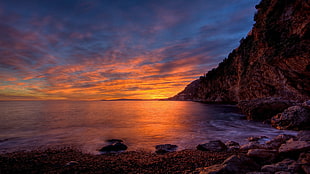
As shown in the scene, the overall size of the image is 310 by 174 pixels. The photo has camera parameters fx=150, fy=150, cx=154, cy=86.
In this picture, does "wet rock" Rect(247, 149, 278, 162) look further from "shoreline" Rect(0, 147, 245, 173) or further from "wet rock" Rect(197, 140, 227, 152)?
"wet rock" Rect(197, 140, 227, 152)

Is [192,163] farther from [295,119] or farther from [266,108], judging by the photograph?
[266,108]

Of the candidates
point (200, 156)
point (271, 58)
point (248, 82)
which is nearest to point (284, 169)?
point (200, 156)

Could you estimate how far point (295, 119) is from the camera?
423 inches

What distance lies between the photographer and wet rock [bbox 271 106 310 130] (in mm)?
10289

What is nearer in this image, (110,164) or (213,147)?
(110,164)

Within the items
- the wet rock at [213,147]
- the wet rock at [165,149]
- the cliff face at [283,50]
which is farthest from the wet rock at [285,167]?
the cliff face at [283,50]

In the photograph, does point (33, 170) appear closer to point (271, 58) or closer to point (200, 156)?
point (200, 156)

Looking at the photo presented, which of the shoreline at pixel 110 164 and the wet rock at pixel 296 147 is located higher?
the wet rock at pixel 296 147

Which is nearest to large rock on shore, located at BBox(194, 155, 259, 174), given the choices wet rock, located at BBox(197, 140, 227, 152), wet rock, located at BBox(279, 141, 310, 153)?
wet rock, located at BBox(279, 141, 310, 153)

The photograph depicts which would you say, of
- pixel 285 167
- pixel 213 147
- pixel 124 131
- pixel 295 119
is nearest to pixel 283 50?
pixel 295 119

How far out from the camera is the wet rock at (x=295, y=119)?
33.8 ft

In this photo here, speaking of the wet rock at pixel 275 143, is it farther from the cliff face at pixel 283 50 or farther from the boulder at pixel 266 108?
the cliff face at pixel 283 50

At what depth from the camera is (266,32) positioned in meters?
22.4

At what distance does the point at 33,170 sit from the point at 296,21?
2605 centimetres
